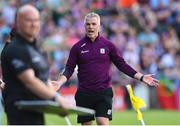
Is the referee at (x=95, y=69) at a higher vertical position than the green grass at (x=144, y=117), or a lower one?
higher

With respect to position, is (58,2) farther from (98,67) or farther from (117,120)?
(98,67)

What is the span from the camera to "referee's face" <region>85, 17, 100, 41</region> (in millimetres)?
12273

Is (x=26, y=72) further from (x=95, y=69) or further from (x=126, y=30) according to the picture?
(x=126, y=30)

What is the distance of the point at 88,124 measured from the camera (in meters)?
12.7

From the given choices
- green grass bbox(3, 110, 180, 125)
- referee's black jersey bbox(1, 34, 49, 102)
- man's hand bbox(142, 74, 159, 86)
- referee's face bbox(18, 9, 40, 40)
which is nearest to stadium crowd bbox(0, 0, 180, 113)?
green grass bbox(3, 110, 180, 125)

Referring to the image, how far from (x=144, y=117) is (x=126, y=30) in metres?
6.56

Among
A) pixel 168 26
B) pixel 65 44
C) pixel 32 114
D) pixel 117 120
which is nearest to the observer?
pixel 32 114

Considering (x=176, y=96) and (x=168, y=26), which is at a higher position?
(x=168, y=26)

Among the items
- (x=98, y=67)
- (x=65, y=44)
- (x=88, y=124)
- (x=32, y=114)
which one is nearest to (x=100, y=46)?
(x=98, y=67)

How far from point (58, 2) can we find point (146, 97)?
243 inches

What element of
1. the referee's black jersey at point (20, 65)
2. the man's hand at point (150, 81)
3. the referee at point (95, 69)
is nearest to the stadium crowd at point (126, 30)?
the referee at point (95, 69)

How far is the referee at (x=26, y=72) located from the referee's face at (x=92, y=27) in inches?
139

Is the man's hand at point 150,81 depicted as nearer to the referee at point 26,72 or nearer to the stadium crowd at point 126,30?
the referee at point 26,72

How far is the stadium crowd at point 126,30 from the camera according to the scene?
2511 cm
